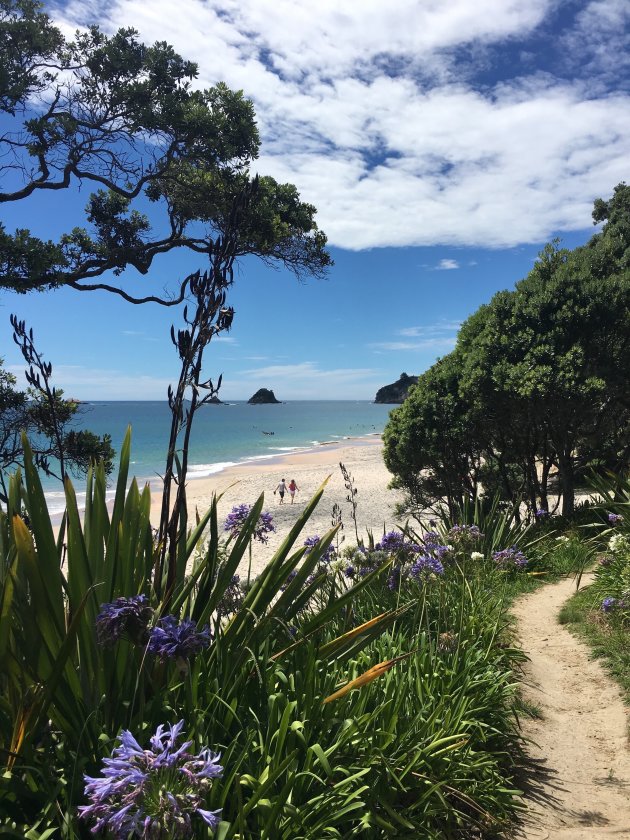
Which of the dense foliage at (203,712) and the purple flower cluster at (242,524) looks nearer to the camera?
the dense foliage at (203,712)

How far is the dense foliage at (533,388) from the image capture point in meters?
9.26

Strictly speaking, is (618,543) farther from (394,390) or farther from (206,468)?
(394,390)

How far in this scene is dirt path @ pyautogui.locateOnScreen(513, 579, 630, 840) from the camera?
265 centimetres

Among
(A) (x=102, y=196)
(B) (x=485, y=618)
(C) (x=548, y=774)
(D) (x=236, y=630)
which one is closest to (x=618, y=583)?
(B) (x=485, y=618)

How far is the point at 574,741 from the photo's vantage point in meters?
3.44

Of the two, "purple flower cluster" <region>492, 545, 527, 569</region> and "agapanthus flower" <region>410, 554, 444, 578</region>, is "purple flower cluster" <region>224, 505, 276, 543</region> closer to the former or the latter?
"agapanthus flower" <region>410, 554, 444, 578</region>

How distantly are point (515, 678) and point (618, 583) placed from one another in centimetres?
182

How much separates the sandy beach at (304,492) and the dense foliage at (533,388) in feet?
6.32

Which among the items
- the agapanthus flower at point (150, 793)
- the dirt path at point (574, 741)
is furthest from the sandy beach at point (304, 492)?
the agapanthus flower at point (150, 793)

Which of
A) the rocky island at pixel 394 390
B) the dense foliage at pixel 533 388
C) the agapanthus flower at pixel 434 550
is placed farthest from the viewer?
the rocky island at pixel 394 390

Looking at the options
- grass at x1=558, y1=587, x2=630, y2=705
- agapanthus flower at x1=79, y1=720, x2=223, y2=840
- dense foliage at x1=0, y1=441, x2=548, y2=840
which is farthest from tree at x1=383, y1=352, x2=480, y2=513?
agapanthus flower at x1=79, y1=720, x2=223, y2=840

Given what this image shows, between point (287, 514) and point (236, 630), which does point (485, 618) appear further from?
point (287, 514)

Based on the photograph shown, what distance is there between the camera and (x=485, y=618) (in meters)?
4.39

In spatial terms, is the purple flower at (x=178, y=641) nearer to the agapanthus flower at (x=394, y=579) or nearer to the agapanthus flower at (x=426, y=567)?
the agapanthus flower at (x=426, y=567)
